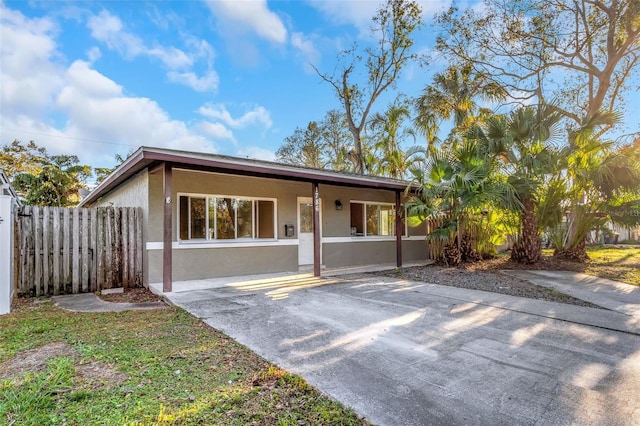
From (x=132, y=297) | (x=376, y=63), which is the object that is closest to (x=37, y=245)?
(x=132, y=297)

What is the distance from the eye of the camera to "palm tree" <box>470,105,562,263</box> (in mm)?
9062

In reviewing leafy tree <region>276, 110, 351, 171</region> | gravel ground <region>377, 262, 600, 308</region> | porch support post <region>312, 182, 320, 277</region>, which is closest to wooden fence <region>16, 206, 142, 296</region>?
porch support post <region>312, 182, 320, 277</region>

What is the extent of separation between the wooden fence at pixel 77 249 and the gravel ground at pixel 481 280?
20.4 ft

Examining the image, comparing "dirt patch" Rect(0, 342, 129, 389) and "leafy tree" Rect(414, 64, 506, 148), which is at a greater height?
"leafy tree" Rect(414, 64, 506, 148)

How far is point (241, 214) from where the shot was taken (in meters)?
8.80

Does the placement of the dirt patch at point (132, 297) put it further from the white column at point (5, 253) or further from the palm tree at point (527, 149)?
the palm tree at point (527, 149)

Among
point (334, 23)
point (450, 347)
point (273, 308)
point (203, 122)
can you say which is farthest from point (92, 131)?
point (450, 347)

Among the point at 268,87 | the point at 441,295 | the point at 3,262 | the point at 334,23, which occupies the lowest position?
the point at 441,295

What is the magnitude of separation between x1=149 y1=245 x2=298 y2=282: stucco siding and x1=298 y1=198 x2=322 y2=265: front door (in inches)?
26.7

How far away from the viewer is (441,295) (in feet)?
21.1

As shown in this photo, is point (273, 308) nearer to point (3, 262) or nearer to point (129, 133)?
point (3, 262)

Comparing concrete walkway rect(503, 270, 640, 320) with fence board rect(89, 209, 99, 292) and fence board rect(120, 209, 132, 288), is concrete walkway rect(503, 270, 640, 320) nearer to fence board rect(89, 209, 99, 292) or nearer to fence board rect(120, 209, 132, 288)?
fence board rect(120, 209, 132, 288)

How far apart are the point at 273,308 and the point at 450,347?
273 cm

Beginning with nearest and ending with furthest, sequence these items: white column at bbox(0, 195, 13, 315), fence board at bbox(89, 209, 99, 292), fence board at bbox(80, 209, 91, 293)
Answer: white column at bbox(0, 195, 13, 315) < fence board at bbox(80, 209, 91, 293) < fence board at bbox(89, 209, 99, 292)
